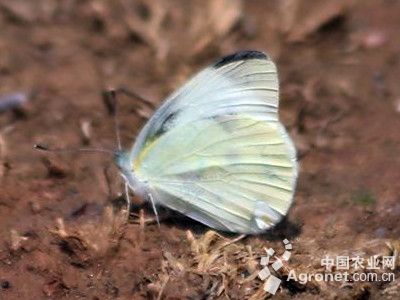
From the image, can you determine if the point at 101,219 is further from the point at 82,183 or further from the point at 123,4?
the point at 123,4

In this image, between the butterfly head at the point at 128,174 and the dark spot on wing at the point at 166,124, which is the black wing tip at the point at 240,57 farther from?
the butterfly head at the point at 128,174

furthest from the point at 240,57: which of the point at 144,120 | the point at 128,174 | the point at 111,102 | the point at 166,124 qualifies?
the point at 111,102

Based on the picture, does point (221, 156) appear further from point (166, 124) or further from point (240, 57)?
point (240, 57)

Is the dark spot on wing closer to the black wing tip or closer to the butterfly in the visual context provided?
the butterfly

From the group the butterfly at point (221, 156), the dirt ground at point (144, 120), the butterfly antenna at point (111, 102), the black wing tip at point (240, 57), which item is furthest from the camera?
the butterfly antenna at point (111, 102)

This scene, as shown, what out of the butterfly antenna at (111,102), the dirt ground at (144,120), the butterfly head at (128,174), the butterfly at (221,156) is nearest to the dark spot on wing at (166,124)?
the butterfly at (221,156)

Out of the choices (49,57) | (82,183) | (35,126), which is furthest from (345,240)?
(49,57)
